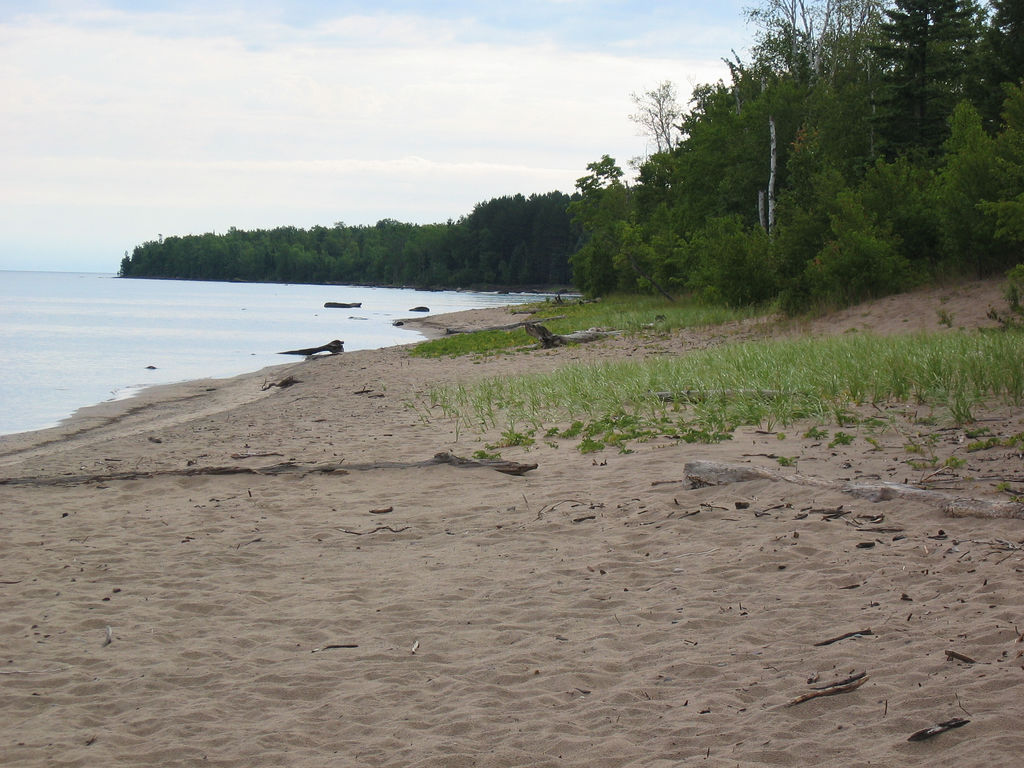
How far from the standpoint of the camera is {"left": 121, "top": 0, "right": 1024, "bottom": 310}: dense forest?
74.6 feet

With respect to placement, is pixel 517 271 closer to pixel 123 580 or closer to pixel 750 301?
pixel 750 301

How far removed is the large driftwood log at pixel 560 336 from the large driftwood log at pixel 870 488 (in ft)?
59.7

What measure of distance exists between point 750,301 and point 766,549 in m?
23.2

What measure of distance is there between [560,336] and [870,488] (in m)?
20.0

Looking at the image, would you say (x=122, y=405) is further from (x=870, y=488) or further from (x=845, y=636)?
(x=845, y=636)

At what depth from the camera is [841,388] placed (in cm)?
1091

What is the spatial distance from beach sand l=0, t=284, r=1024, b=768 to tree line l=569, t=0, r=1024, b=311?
49.4 feet

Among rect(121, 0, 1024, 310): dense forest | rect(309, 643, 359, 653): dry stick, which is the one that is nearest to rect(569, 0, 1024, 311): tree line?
rect(121, 0, 1024, 310): dense forest

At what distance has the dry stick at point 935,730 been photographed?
11.6 feet

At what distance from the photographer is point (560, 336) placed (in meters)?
26.7

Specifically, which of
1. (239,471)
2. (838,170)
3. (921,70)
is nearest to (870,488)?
(239,471)

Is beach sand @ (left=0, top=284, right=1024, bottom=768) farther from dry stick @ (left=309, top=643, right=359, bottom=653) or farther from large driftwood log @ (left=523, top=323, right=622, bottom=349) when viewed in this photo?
large driftwood log @ (left=523, top=323, right=622, bottom=349)

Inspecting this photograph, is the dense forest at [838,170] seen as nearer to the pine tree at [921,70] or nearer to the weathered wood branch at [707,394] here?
the pine tree at [921,70]

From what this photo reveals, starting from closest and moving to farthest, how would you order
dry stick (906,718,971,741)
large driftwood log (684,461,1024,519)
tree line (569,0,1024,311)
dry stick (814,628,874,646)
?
dry stick (906,718,971,741)
dry stick (814,628,874,646)
large driftwood log (684,461,1024,519)
tree line (569,0,1024,311)
